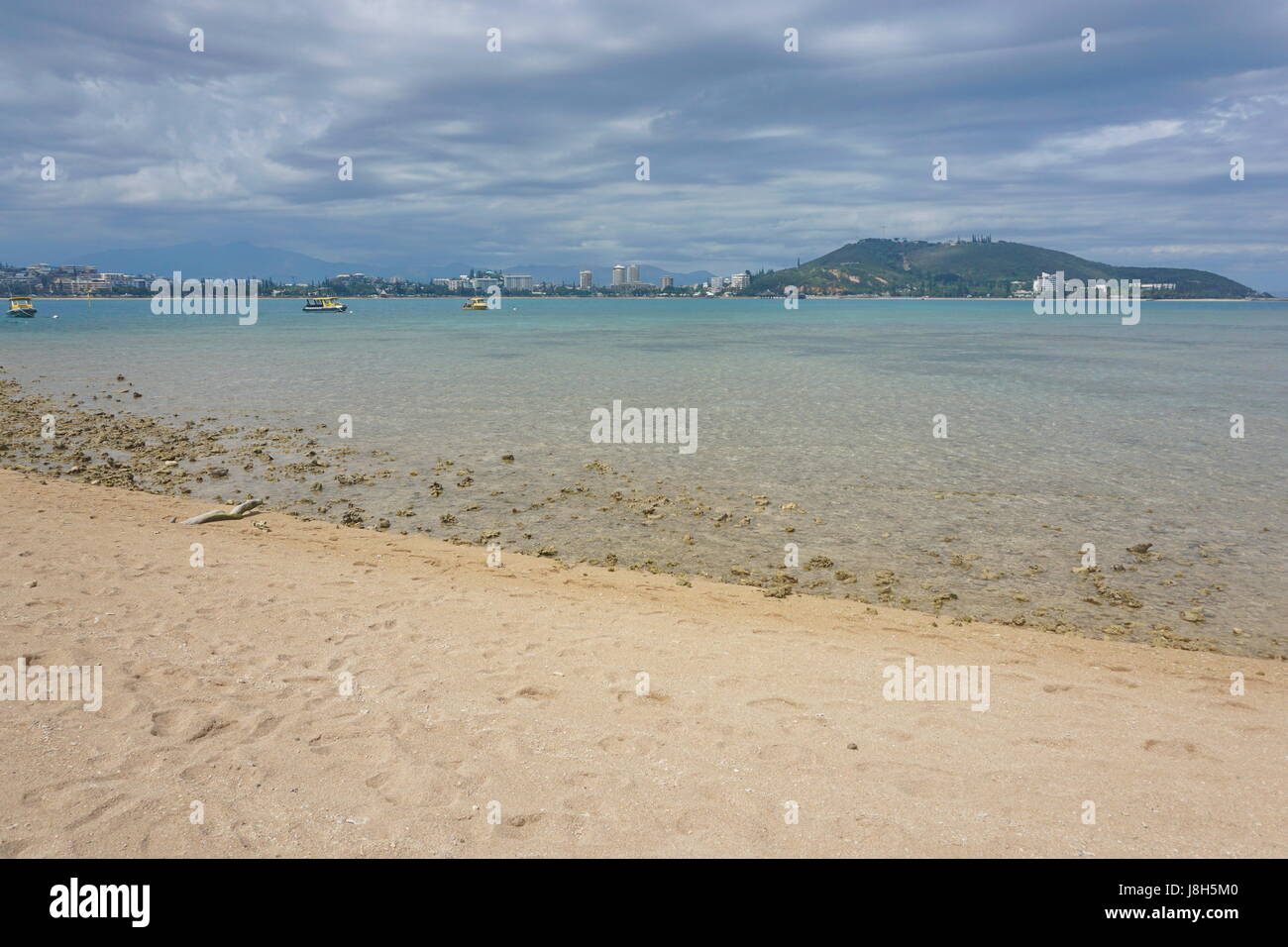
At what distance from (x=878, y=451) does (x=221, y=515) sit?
17.4 meters

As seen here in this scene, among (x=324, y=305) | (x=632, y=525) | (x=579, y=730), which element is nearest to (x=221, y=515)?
(x=632, y=525)

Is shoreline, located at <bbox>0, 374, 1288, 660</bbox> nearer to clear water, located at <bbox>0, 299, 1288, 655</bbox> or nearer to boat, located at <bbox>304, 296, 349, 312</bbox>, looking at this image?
clear water, located at <bbox>0, 299, 1288, 655</bbox>

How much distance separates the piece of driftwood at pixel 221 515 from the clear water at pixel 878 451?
7.98 ft

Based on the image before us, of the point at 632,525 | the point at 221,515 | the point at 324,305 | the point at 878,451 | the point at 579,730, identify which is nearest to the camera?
the point at 579,730

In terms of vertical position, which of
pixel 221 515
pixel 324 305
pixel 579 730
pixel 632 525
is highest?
pixel 324 305

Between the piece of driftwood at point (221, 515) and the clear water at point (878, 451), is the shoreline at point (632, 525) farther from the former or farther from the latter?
the piece of driftwood at point (221, 515)

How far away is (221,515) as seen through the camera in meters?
15.2

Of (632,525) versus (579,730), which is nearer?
(579,730)

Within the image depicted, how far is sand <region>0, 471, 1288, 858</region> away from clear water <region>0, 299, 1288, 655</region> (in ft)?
9.82

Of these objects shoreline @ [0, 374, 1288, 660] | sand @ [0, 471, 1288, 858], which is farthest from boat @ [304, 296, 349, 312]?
sand @ [0, 471, 1288, 858]

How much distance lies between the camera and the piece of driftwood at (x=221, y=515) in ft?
48.2

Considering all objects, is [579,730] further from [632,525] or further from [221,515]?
[221,515]

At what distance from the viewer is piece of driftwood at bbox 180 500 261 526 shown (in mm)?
14691

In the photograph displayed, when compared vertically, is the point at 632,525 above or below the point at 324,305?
below
